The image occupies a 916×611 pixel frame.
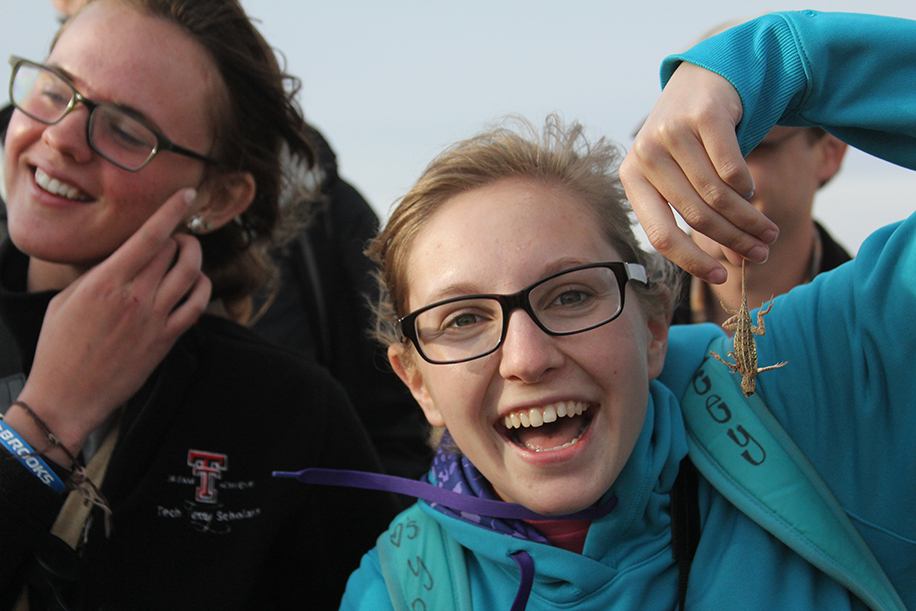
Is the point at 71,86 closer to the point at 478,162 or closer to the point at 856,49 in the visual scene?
the point at 478,162

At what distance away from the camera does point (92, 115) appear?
2.28m

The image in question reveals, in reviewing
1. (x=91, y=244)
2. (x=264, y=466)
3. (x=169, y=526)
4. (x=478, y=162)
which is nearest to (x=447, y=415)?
(x=478, y=162)

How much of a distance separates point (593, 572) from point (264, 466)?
1.22 m

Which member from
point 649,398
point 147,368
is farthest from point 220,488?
point 649,398

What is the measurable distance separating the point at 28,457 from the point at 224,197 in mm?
1151

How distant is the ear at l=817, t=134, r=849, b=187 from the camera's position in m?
3.05

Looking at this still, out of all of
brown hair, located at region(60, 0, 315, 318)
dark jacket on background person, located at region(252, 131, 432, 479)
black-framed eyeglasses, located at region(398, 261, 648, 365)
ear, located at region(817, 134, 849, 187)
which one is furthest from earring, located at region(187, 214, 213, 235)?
ear, located at region(817, 134, 849, 187)

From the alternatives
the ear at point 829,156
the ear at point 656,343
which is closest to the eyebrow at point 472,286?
the ear at point 656,343

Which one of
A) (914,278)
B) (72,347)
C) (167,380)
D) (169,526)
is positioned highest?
(914,278)

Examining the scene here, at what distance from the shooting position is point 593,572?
1758mm

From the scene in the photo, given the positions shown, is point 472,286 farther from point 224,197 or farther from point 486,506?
point 224,197

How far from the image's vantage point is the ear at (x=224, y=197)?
267cm

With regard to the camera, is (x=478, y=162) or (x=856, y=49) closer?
(x=856, y=49)

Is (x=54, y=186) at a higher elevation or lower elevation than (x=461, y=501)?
higher
